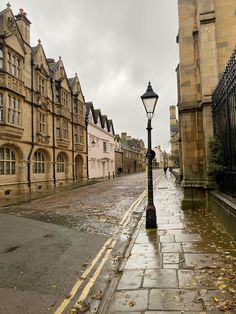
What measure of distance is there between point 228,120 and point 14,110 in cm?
1681

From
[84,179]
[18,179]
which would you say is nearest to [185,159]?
[18,179]

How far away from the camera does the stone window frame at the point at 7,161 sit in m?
20.4

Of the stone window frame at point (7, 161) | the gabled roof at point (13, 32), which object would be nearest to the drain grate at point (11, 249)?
the stone window frame at point (7, 161)

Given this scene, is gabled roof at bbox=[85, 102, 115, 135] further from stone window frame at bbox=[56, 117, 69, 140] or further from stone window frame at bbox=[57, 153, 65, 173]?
stone window frame at bbox=[57, 153, 65, 173]

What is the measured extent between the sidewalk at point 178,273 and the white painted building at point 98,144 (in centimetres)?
3239

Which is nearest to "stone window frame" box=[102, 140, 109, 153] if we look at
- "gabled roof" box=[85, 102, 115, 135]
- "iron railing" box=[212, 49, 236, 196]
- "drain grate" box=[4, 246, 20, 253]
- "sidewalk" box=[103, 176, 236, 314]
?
"gabled roof" box=[85, 102, 115, 135]

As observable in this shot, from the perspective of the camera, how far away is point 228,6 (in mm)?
11867

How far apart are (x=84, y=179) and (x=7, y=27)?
2061 centimetres

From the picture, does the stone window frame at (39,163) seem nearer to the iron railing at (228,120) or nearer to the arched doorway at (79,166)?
the arched doorway at (79,166)

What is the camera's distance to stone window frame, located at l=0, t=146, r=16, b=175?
20422 mm

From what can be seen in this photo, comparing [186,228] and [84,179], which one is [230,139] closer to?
[186,228]

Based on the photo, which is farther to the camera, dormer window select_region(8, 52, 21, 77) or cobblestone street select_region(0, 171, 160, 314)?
dormer window select_region(8, 52, 21, 77)

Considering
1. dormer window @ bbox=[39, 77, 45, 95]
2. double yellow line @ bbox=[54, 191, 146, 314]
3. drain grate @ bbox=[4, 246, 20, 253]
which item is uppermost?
dormer window @ bbox=[39, 77, 45, 95]

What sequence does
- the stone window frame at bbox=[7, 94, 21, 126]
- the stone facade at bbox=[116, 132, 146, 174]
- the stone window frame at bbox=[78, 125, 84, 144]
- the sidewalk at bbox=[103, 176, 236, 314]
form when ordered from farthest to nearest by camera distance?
the stone facade at bbox=[116, 132, 146, 174], the stone window frame at bbox=[78, 125, 84, 144], the stone window frame at bbox=[7, 94, 21, 126], the sidewalk at bbox=[103, 176, 236, 314]
